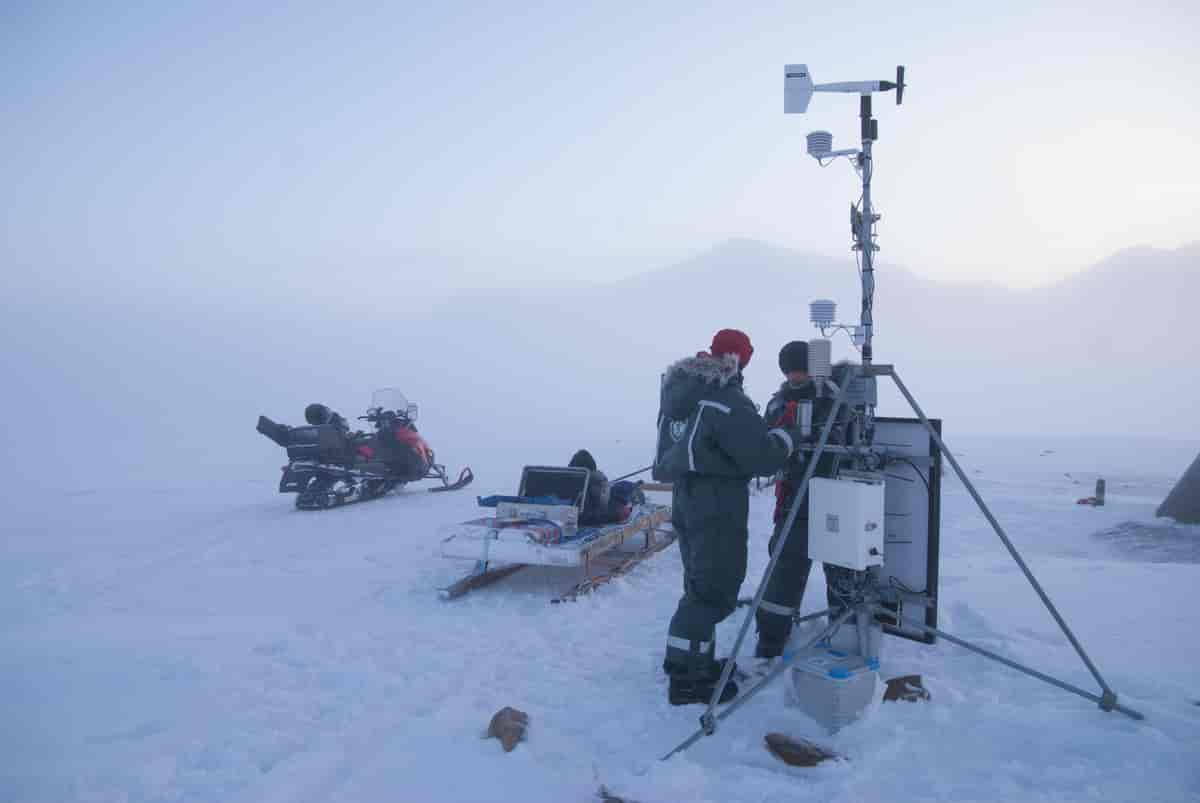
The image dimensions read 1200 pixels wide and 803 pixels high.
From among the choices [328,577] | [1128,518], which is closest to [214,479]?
[328,577]

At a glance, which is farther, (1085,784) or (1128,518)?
(1128,518)

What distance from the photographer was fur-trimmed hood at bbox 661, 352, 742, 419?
3896mm

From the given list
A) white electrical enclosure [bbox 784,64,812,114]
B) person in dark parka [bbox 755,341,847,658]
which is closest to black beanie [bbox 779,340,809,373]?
person in dark parka [bbox 755,341,847,658]

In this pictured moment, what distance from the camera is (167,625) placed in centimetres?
519

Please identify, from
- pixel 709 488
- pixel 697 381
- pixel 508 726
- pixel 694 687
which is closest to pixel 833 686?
pixel 694 687

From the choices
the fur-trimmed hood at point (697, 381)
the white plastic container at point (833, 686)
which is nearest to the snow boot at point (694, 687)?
the white plastic container at point (833, 686)

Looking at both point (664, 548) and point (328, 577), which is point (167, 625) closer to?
point (328, 577)

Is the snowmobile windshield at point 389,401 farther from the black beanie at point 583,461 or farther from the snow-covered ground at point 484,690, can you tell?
the black beanie at point 583,461

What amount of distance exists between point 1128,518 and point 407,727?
891 centimetres

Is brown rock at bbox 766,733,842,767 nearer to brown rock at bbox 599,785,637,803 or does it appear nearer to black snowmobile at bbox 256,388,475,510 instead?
brown rock at bbox 599,785,637,803

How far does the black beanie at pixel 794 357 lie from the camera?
4332 mm

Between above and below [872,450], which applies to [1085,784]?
below

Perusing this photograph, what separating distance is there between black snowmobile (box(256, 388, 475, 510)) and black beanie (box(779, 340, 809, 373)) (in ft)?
26.0

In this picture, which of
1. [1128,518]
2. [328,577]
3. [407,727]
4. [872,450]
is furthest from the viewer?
[1128,518]
